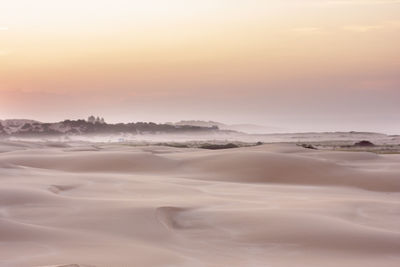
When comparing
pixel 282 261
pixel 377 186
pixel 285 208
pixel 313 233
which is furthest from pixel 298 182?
pixel 282 261

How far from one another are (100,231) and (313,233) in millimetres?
2152

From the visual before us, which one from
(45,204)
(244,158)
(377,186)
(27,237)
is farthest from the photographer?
(244,158)

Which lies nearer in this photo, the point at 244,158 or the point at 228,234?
the point at 228,234

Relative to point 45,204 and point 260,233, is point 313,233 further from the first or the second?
point 45,204

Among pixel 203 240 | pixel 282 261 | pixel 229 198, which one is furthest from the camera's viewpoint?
pixel 229 198

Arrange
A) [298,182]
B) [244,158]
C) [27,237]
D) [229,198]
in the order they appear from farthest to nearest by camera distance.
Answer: [244,158] < [298,182] < [229,198] < [27,237]

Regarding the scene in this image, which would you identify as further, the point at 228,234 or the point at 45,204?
the point at 45,204

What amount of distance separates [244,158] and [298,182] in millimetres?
2530

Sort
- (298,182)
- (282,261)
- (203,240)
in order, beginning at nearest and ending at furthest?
(282,261)
(203,240)
(298,182)

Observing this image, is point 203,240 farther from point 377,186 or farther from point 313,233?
point 377,186

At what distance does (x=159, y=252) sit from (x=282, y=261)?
1.07 m

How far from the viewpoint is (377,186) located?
11648mm

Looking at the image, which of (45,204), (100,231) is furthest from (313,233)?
(45,204)

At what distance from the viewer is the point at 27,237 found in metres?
5.40
